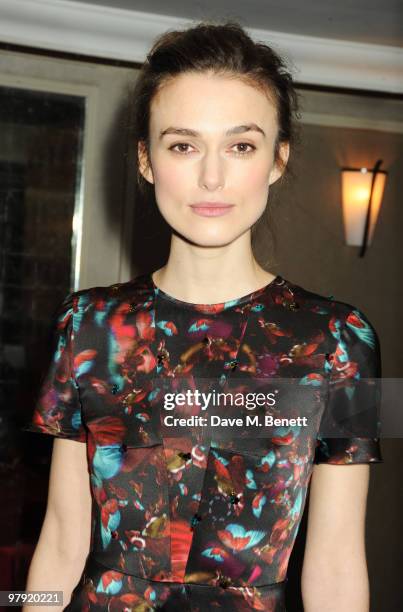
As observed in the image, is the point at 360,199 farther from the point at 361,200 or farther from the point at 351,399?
the point at 351,399

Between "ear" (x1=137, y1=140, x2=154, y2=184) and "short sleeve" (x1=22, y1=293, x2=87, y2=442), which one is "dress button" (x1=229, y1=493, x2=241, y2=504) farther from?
"ear" (x1=137, y1=140, x2=154, y2=184)

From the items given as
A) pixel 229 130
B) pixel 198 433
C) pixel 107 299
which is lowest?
pixel 198 433

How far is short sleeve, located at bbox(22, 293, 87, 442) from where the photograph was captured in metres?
1.08

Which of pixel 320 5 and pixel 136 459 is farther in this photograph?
pixel 320 5

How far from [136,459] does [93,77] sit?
6.69ft

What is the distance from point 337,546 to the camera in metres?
0.99

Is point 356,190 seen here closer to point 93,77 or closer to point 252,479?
point 93,77

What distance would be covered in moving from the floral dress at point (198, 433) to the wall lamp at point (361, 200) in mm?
1944

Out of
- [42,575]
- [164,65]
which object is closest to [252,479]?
[42,575]

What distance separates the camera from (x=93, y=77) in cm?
278

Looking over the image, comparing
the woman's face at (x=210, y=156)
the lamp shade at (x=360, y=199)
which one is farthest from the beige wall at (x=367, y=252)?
the woman's face at (x=210, y=156)

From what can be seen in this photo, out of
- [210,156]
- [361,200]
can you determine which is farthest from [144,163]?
[361,200]

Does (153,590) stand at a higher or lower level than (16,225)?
lower

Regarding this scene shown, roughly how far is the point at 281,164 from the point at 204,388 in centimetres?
32
